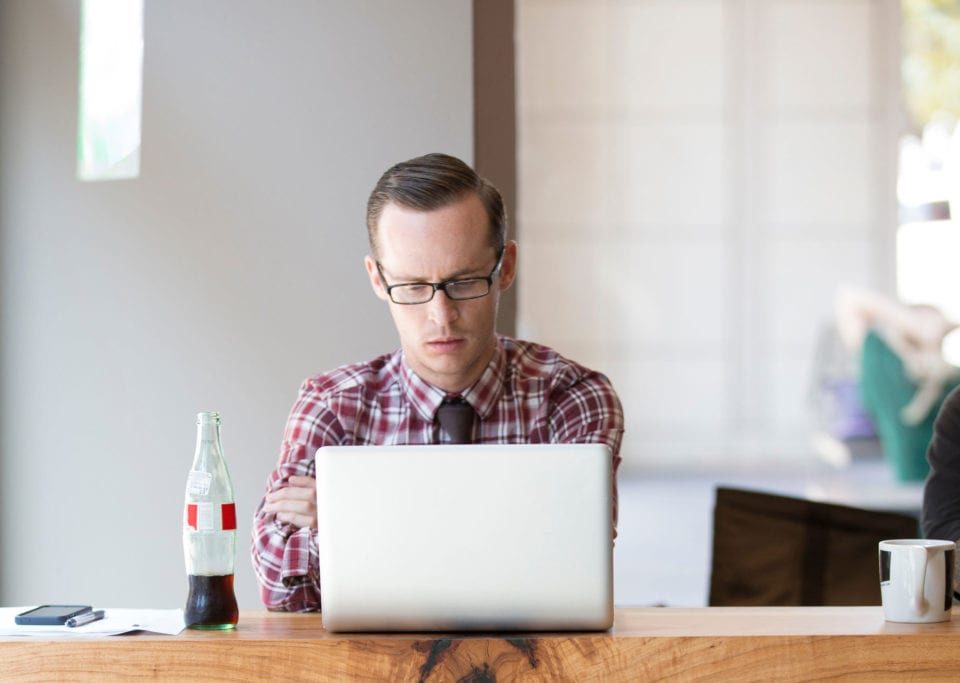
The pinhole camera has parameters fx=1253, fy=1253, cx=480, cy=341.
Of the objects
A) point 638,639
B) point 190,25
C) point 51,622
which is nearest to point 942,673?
point 638,639

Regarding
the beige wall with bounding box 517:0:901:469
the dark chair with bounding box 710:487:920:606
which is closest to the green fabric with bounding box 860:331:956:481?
the beige wall with bounding box 517:0:901:469

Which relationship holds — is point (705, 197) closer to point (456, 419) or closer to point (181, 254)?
point (181, 254)

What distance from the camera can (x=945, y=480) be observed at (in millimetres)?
1888

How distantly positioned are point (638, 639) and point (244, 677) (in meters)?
0.40

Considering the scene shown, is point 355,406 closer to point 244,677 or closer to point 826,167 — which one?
point 244,677

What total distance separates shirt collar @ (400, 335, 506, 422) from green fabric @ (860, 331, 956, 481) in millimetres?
3743

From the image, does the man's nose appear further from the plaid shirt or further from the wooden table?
the wooden table

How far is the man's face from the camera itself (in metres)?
1.73

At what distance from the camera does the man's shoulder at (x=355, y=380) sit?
1.91 metres

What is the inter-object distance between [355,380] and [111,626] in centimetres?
67

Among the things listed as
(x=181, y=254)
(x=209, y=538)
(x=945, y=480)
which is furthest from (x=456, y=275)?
(x=181, y=254)

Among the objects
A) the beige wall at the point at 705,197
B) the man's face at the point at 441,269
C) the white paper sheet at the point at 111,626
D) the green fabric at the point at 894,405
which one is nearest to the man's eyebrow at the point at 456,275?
the man's face at the point at 441,269

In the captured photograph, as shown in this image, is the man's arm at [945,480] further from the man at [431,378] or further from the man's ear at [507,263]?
the man's ear at [507,263]

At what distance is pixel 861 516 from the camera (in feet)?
6.99
